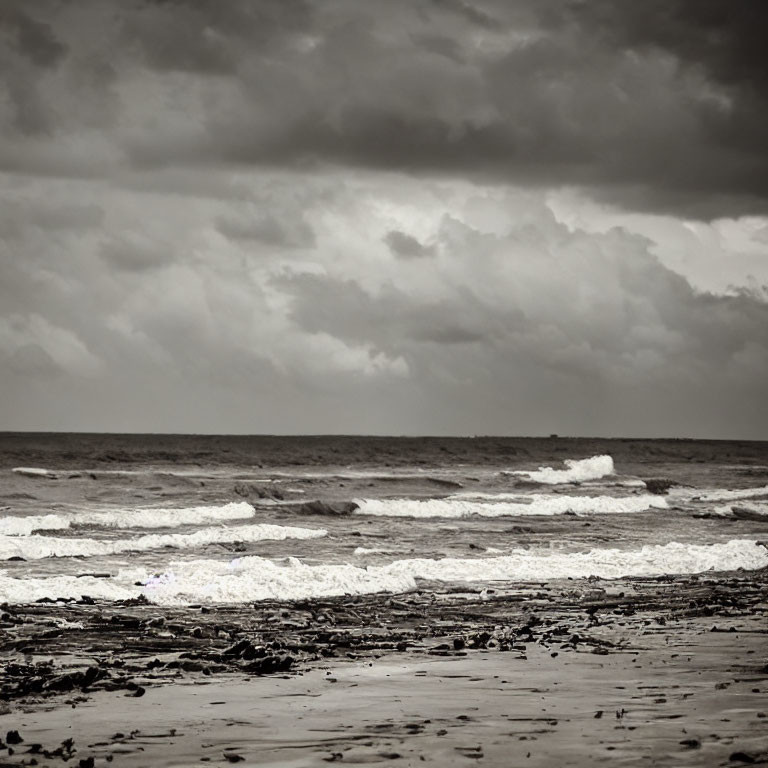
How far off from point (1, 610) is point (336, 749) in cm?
851

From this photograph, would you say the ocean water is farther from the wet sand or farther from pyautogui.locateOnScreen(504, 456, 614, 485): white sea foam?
the wet sand

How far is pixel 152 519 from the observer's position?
30.2 m

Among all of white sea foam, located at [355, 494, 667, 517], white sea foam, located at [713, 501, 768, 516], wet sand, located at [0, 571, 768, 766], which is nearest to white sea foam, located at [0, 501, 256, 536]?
white sea foam, located at [355, 494, 667, 517]

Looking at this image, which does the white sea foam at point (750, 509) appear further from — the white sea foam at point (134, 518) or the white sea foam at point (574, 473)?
the white sea foam at point (134, 518)

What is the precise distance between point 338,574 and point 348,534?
8.55 meters

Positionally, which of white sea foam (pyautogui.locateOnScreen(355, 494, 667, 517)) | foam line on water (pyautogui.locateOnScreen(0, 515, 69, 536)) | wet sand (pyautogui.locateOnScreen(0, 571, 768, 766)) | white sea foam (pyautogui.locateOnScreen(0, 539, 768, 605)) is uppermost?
wet sand (pyautogui.locateOnScreen(0, 571, 768, 766))

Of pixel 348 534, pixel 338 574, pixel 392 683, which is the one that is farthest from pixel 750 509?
pixel 392 683

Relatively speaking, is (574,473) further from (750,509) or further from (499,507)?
(750,509)

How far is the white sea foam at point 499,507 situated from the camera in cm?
3616

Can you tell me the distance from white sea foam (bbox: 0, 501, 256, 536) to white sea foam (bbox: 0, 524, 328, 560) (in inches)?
109

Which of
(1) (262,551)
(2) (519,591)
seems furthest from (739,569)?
(1) (262,551)

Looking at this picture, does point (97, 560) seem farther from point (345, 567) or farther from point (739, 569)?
point (739, 569)

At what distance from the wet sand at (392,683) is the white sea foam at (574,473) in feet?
134

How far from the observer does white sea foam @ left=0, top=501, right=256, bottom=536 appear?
2802 cm
